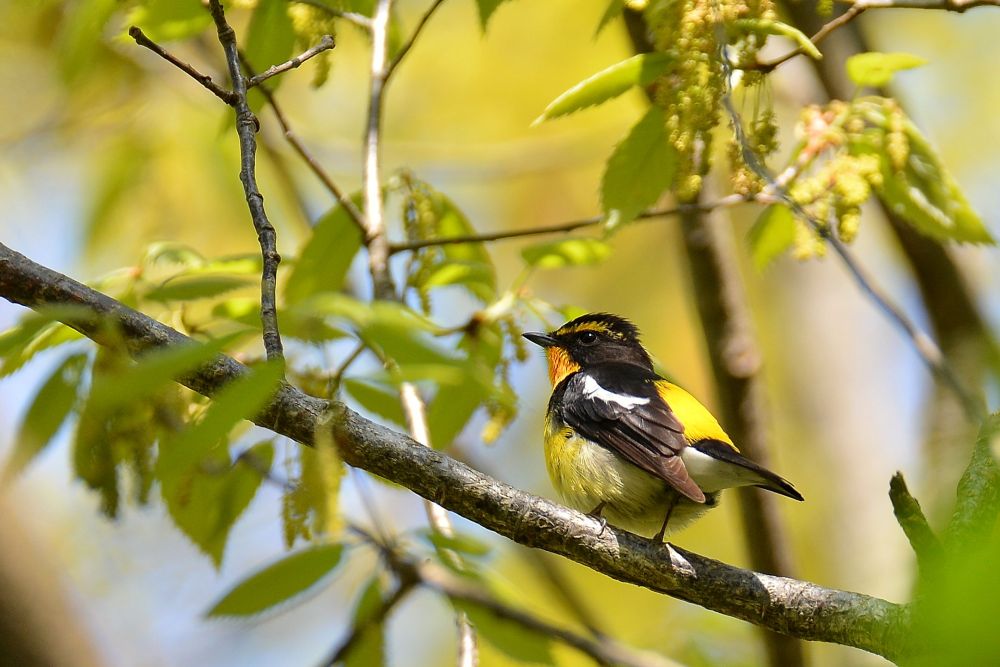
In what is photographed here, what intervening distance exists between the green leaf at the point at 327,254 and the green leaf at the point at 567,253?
616 millimetres

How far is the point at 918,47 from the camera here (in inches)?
311

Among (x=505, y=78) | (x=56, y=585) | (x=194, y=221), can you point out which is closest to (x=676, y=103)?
(x=56, y=585)

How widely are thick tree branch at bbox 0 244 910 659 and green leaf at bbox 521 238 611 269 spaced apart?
94 centimetres

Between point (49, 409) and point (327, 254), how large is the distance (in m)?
1.02

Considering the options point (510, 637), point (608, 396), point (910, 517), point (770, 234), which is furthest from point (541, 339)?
point (910, 517)

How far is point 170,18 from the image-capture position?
284 cm

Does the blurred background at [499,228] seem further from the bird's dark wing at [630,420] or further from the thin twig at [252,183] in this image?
the thin twig at [252,183]

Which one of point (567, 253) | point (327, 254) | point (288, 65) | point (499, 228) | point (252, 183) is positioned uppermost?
point (288, 65)

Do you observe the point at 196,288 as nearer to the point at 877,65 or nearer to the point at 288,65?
the point at 288,65

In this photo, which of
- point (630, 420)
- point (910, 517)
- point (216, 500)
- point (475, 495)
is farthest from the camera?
point (630, 420)

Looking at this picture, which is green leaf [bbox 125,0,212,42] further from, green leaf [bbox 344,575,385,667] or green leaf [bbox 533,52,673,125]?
green leaf [bbox 344,575,385,667]

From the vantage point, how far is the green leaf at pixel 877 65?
2.65m

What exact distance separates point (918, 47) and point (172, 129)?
563 cm

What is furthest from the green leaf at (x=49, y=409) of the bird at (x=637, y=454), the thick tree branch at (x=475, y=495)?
the bird at (x=637, y=454)
